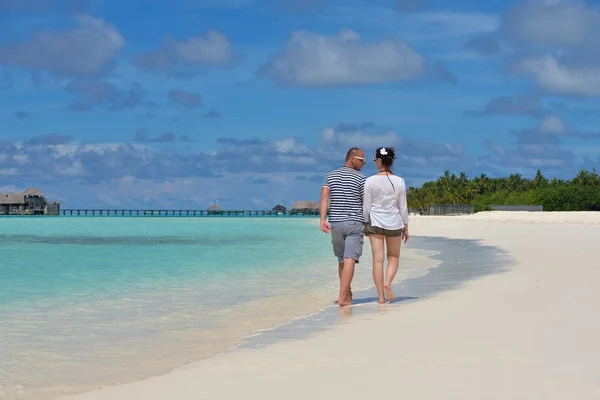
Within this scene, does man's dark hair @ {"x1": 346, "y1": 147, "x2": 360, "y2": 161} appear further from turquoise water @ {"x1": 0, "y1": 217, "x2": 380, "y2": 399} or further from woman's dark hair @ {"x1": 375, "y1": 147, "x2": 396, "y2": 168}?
turquoise water @ {"x1": 0, "y1": 217, "x2": 380, "y2": 399}

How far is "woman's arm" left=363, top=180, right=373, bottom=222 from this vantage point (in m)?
9.30

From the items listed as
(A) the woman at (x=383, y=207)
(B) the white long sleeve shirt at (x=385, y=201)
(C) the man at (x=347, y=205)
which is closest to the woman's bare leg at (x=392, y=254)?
(A) the woman at (x=383, y=207)

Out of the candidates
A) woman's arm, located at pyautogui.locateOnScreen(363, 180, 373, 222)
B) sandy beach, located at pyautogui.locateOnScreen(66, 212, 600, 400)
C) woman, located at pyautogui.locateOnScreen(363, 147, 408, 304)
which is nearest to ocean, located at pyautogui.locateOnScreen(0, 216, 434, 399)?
sandy beach, located at pyautogui.locateOnScreen(66, 212, 600, 400)

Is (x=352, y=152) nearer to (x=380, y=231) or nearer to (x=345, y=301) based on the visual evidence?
(x=380, y=231)

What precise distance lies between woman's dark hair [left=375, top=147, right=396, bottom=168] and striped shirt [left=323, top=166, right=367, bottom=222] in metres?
0.34

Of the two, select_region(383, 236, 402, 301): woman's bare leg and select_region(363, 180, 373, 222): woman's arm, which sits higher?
select_region(363, 180, 373, 222): woman's arm

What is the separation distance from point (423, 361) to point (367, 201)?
3.80 metres

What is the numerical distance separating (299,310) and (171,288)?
15.4ft

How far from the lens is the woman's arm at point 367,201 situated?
9297 mm

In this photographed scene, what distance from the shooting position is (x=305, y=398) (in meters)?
4.66

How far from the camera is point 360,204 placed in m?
9.41

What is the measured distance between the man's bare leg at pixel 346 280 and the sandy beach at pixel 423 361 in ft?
1.68

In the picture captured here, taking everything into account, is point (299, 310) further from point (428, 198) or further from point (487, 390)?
point (428, 198)

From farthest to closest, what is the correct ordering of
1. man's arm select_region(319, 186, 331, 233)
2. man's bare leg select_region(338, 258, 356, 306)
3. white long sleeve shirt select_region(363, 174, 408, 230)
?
man's bare leg select_region(338, 258, 356, 306) → white long sleeve shirt select_region(363, 174, 408, 230) → man's arm select_region(319, 186, 331, 233)
